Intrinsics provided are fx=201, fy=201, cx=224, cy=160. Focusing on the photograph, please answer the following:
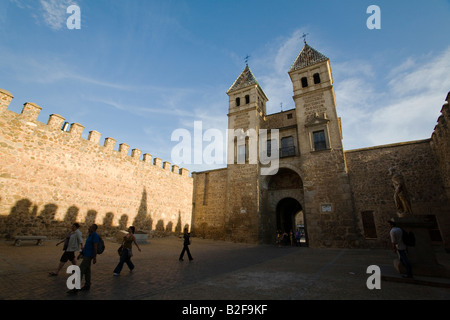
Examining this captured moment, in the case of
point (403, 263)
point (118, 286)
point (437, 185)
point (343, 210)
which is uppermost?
point (437, 185)

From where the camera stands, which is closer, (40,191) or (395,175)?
(395,175)

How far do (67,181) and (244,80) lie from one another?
61.0 ft

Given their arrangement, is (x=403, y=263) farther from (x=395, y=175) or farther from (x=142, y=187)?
(x=142, y=187)

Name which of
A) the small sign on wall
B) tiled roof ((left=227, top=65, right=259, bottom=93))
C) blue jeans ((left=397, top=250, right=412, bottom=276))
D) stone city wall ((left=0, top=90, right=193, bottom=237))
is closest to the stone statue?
blue jeans ((left=397, top=250, right=412, bottom=276))

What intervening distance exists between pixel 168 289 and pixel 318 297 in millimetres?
3028

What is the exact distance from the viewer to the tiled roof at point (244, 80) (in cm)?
2150

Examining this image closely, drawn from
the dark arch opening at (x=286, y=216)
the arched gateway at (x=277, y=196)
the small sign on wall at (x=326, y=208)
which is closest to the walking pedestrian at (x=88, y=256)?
the small sign on wall at (x=326, y=208)

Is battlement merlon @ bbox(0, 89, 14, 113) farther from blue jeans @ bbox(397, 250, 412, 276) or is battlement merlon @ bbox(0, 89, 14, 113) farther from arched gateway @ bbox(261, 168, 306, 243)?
blue jeans @ bbox(397, 250, 412, 276)

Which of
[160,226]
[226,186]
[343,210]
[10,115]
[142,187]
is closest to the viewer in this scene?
[10,115]

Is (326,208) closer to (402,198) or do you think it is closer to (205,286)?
(402,198)

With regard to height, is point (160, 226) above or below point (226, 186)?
below

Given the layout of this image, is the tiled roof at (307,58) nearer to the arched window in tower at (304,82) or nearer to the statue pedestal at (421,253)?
the arched window in tower at (304,82)
